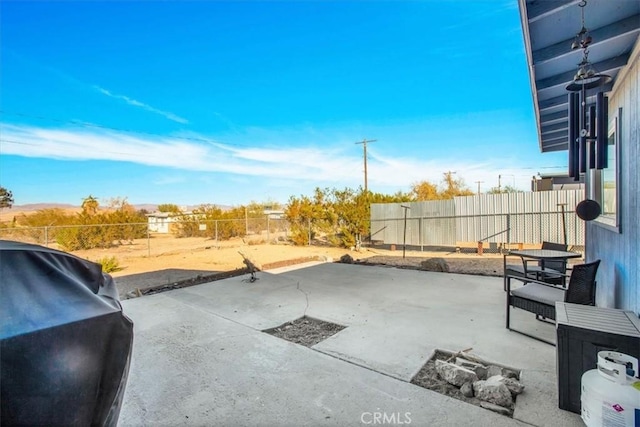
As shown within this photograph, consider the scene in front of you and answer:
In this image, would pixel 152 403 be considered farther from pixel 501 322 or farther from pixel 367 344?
pixel 501 322

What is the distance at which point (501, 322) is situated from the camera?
3.19 metres

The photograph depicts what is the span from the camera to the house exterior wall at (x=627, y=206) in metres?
2.05

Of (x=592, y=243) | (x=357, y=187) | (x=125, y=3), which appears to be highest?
(x=125, y=3)

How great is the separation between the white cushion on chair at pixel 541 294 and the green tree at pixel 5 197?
669 inches

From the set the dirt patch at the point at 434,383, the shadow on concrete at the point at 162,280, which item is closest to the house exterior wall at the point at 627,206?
the dirt patch at the point at 434,383

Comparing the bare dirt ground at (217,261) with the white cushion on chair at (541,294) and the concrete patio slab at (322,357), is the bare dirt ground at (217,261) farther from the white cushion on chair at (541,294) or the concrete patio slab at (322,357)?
the white cushion on chair at (541,294)

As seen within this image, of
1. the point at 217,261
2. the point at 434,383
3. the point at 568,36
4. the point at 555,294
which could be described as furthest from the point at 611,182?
the point at 217,261

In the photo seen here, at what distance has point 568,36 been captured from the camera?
252cm

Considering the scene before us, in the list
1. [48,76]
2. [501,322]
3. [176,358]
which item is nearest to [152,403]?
[176,358]

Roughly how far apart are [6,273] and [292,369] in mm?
1875

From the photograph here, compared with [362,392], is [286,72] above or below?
above

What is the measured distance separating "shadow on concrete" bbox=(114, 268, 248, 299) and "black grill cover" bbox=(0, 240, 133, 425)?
4.23 meters

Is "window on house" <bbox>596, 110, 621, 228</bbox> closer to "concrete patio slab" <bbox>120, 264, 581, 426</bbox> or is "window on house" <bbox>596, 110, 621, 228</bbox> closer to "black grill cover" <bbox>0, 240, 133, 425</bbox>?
"concrete patio slab" <bbox>120, 264, 581, 426</bbox>

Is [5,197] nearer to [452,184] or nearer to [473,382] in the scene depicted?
[473,382]
